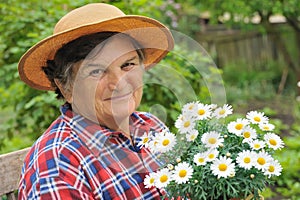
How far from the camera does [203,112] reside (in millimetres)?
1562

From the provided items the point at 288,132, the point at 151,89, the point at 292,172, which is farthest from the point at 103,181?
the point at 288,132

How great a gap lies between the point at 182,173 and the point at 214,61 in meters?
6.73

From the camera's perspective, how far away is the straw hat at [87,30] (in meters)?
1.65

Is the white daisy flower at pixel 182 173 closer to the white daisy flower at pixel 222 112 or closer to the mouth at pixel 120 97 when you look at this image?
the white daisy flower at pixel 222 112

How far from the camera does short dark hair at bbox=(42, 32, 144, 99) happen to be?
1.69m

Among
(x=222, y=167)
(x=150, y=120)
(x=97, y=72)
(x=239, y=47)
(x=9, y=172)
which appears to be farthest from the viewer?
(x=239, y=47)

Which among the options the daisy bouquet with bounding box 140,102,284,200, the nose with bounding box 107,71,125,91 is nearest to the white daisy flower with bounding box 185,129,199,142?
the daisy bouquet with bounding box 140,102,284,200

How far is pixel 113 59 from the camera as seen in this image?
1708mm

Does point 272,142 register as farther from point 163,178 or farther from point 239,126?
point 163,178

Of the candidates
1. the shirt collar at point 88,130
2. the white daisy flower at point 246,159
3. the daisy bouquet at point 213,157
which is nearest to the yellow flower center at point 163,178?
the daisy bouquet at point 213,157

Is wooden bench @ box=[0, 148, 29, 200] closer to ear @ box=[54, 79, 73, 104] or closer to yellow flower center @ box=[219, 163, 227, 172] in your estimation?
ear @ box=[54, 79, 73, 104]

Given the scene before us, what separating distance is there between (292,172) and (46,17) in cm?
230

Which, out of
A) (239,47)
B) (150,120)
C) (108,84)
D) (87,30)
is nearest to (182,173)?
(108,84)

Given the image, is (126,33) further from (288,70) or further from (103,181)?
(288,70)
